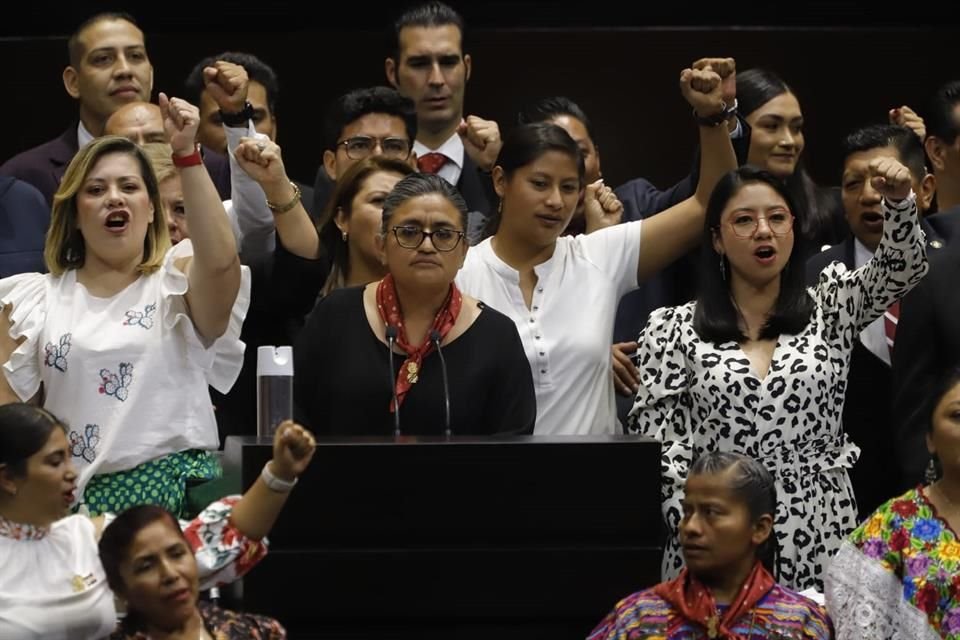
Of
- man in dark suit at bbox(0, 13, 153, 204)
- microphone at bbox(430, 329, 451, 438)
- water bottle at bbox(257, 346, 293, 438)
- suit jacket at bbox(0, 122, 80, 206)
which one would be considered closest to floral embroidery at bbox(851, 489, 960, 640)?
microphone at bbox(430, 329, 451, 438)

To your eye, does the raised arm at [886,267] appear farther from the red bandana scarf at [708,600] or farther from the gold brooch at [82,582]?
the gold brooch at [82,582]

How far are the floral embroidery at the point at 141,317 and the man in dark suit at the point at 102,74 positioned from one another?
149 cm

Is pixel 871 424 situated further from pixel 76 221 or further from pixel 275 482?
pixel 76 221

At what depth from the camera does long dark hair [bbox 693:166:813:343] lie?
157 inches

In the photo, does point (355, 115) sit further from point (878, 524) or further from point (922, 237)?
point (878, 524)

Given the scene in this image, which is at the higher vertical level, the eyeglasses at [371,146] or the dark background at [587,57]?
the dark background at [587,57]

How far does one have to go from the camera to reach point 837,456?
13.0ft

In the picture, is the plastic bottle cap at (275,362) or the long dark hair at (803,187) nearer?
the plastic bottle cap at (275,362)

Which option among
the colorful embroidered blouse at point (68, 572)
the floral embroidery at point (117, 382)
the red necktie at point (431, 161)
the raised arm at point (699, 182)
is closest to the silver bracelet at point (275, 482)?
the colorful embroidered blouse at point (68, 572)

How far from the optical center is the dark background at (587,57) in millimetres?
6000

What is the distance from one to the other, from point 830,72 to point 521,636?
3140 mm

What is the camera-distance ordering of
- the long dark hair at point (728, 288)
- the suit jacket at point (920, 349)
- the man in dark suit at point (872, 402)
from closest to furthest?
1. the long dark hair at point (728, 288)
2. the suit jacket at point (920, 349)
3. the man in dark suit at point (872, 402)

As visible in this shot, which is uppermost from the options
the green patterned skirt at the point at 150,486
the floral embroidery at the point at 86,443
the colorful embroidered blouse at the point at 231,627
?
the floral embroidery at the point at 86,443

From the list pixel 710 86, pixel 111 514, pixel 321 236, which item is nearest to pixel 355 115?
pixel 321 236
